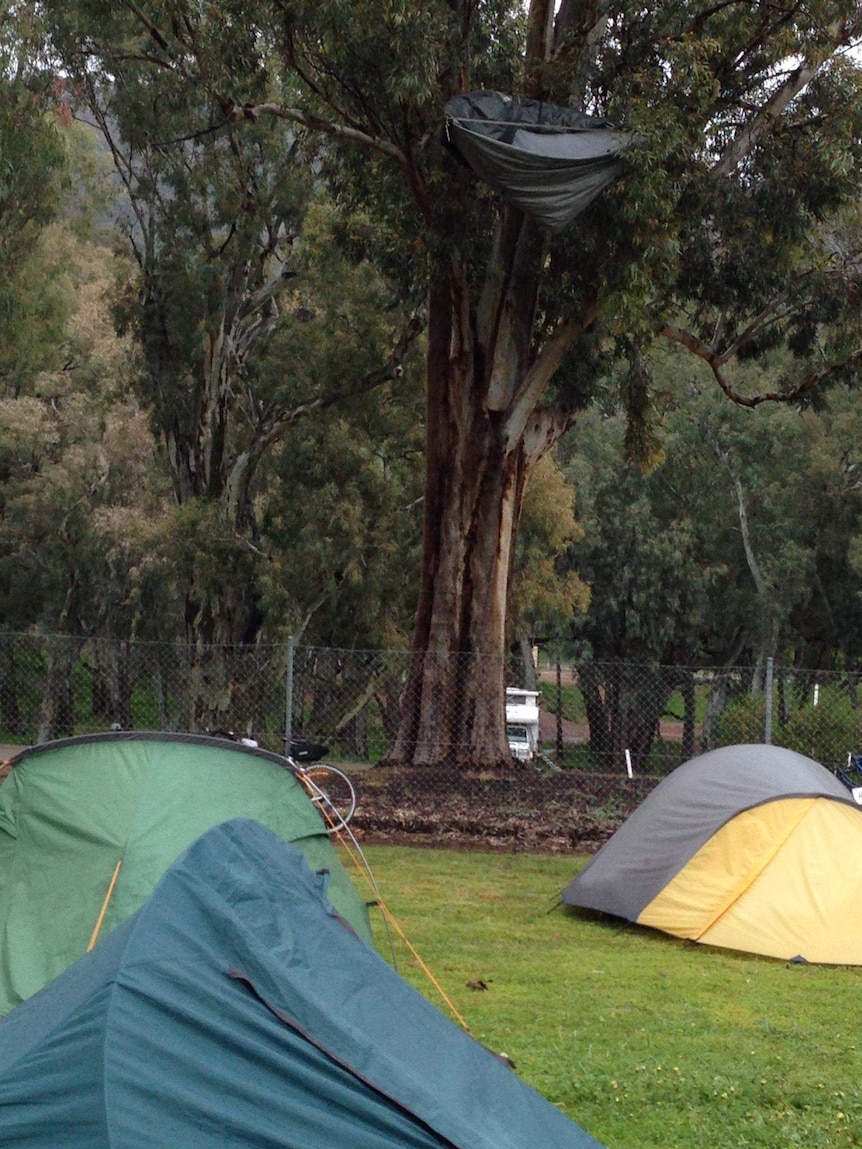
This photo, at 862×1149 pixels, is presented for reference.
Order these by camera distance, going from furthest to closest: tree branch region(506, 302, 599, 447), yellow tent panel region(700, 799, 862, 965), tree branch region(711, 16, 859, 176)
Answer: tree branch region(506, 302, 599, 447) < tree branch region(711, 16, 859, 176) < yellow tent panel region(700, 799, 862, 965)

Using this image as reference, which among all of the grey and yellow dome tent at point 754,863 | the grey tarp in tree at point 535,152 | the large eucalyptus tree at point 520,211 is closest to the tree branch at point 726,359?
the large eucalyptus tree at point 520,211

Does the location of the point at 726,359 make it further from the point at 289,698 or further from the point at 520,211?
the point at 289,698

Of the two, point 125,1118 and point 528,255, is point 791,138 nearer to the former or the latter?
point 528,255

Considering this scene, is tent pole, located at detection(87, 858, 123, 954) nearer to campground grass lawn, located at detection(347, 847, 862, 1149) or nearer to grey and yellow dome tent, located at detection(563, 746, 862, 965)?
campground grass lawn, located at detection(347, 847, 862, 1149)

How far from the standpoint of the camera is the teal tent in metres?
3.71

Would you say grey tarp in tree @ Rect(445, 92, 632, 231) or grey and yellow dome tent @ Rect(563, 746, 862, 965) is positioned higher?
grey tarp in tree @ Rect(445, 92, 632, 231)

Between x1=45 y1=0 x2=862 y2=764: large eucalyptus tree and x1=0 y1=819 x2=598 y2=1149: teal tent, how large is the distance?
453 inches

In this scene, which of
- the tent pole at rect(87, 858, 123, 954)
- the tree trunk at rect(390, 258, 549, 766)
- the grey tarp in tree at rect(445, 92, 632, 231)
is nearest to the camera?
the tent pole at rect(87, 858, 123, 954)

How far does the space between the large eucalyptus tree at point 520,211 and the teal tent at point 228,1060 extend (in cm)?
1150

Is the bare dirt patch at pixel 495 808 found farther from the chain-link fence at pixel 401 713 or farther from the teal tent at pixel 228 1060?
the teal tent at pixel 228 1060

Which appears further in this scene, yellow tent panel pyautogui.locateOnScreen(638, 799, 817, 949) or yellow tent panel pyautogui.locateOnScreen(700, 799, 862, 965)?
yellow tent panel pyautogui.locateOnScreen(638, 799, 817, 949)

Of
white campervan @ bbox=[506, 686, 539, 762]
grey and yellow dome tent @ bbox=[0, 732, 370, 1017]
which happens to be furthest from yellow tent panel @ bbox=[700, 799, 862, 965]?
white campervan @ bbox=[506, 686, 539, 762]

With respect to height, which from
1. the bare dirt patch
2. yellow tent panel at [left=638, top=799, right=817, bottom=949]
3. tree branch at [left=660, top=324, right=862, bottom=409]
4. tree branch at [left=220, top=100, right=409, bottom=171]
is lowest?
the bare dirt patch

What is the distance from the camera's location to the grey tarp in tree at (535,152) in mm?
14109
